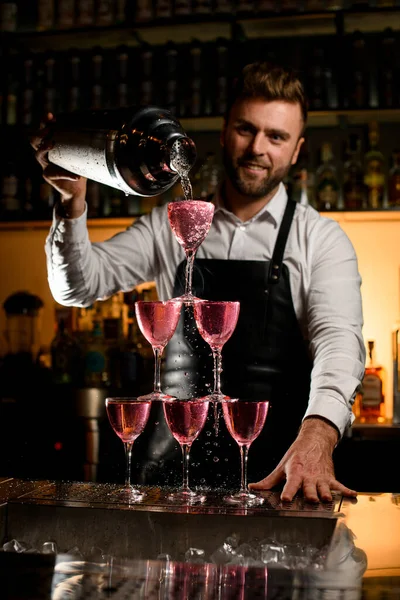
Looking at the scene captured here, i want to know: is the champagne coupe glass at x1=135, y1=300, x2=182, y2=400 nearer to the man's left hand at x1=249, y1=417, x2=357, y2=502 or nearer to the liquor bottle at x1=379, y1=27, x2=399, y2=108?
the man's left hand at x1=249, y1=417, x2=357, y2=502

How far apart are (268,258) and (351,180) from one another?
114 cm

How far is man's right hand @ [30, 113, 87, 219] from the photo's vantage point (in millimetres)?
1368

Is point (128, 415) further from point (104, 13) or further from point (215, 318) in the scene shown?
point (104, 13)

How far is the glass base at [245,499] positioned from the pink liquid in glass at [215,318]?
0.23 m

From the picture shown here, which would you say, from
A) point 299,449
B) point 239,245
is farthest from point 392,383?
point 299,449

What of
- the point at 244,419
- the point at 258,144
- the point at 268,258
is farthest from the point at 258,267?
the point at 244,419

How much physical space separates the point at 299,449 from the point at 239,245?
2.70ft

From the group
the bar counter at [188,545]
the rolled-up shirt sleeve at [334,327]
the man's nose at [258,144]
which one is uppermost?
the man's nose at [258,144]

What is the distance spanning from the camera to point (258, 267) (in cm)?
198

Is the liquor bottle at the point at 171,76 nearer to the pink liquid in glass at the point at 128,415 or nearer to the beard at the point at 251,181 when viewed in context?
the beard at the point at 251,181

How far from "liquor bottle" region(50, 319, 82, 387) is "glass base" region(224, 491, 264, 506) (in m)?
1.91

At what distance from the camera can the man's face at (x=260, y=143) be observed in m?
1.96

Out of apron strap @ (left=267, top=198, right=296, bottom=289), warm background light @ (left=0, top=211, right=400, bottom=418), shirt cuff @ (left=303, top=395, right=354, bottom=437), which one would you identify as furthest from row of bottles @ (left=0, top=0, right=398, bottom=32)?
shirt cuff @ (left=303, top=395, right=354, bottom=437)

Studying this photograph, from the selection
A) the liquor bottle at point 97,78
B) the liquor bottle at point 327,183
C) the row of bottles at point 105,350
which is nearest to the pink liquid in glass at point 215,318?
the row of bottles at point 105,350
